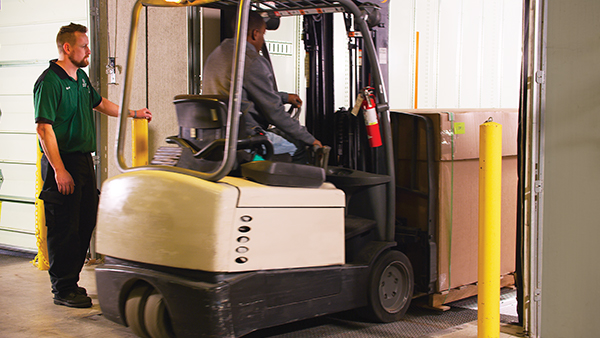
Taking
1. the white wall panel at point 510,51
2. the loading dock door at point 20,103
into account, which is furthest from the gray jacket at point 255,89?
the white wall panel at point 510,51

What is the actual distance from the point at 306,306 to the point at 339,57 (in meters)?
3.80

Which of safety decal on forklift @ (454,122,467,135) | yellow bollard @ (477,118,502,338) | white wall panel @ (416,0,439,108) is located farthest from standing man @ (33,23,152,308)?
white wall panel @ (416,0,439,108)

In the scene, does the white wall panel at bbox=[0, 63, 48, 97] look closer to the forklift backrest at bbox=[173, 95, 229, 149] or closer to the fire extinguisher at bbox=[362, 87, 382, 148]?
the forklift backrest at bbox=[173, 95, 229, 149]

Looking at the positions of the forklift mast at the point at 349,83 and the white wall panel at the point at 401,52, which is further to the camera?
the white wall panel at the point at 401,52

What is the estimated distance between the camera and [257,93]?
12.1 ft

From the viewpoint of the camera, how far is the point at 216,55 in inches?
151

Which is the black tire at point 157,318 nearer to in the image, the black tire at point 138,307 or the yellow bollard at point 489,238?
the black tire at point 138,307

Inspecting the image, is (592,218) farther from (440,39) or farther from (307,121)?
(440,39)

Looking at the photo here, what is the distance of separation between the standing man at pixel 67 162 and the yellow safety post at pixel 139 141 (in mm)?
94

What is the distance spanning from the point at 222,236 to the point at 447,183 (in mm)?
2049

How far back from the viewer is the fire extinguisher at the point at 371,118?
397cm

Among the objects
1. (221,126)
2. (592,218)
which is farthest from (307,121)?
(592,218)

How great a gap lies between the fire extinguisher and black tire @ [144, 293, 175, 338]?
1.81m

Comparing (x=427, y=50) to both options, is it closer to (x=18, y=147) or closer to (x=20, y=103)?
(x=20, y=103)
